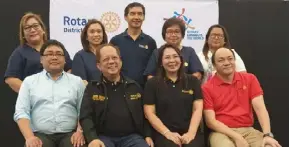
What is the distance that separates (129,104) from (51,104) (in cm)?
63

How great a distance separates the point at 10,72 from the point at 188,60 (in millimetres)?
1724

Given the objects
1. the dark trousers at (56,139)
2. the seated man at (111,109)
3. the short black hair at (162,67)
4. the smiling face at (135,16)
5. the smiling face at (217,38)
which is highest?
the smiling face at (135,16)

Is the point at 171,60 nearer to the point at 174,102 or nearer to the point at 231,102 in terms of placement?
the point at 174,102

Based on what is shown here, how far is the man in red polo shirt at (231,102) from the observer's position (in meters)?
2.79

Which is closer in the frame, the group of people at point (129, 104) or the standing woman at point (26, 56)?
the group of people at point (129, 104)

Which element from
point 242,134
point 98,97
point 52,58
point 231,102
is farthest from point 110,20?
point 242,134

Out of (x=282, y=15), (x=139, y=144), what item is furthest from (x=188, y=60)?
(x=282, y=15)

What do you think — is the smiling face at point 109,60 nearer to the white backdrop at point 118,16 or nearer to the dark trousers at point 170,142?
the dark trousers at point 170,142

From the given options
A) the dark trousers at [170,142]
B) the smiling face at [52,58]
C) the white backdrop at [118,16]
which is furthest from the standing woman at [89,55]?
the white backdrop at [118,16]

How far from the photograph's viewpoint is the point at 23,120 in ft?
8.32

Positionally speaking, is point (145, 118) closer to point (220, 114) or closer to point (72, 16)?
point (220, 114)

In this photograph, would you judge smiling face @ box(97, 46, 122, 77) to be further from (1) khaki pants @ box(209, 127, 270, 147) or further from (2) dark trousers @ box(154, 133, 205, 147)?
(1) khaki pants @ box(209, 127, 270, 147)

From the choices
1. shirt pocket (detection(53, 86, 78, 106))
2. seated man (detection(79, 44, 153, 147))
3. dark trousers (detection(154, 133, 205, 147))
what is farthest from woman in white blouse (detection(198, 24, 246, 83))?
shirt pocket (detection(53, 86, 78, 106))

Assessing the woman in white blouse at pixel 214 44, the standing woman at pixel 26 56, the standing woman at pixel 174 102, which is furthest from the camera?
the woman in white blouse at pixel 214 44
